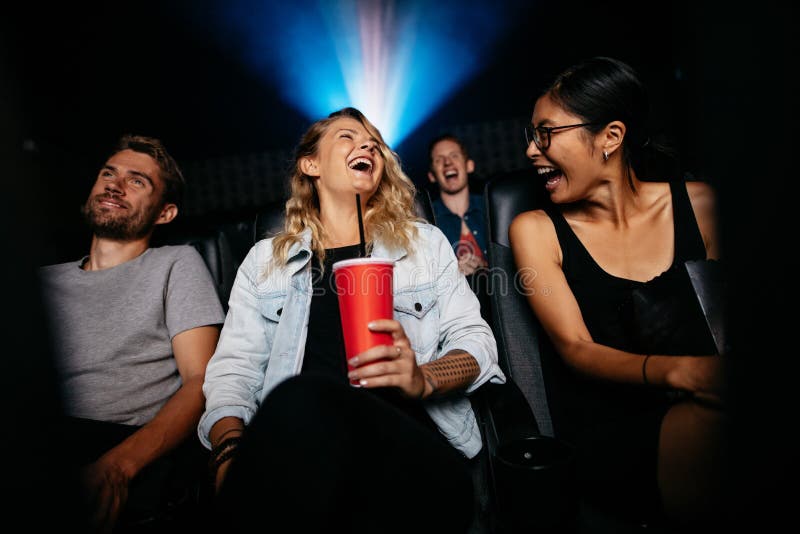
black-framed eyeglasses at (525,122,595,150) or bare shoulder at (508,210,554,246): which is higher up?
black-framed eyeglasses at (525,122,595,150)

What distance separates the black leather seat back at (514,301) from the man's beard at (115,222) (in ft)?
3.97

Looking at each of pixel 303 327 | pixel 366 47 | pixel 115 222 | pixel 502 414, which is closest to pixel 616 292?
pixel 502 414

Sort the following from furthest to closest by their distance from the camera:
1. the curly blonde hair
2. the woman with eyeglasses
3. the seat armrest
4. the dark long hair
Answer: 1. the curly blonde hair
2. the dark long hair
3. the seat armrest
4. the woman with eyeglasses

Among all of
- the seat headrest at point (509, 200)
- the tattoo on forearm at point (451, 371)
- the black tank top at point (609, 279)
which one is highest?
the seat headrest at point (509, 200)

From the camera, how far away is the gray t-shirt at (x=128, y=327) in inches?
53.6

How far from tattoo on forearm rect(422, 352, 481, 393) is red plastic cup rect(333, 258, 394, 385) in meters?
0.19

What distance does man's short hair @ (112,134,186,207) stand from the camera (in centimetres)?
177

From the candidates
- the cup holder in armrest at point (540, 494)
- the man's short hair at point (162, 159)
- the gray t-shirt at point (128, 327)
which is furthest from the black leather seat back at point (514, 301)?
the man's short hair at point (162, 159)

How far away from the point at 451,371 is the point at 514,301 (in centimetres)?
42

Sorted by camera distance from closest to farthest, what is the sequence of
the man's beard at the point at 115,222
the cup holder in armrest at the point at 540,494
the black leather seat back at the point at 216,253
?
the cup holder in armrest at the point at 540,494 → the man's beard at the point at 115,222 → the black leather seat back at the point at 216,253

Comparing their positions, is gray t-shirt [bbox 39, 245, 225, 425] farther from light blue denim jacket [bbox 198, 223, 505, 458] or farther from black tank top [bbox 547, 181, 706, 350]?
black tank top [bbox 547, 181, 706, 350]

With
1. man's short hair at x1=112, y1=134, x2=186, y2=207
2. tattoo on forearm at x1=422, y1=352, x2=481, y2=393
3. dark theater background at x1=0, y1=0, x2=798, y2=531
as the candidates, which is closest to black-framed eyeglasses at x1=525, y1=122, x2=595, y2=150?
dark theater background at x1=0, y1=0, x2=798, y2=531

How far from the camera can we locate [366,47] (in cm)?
477

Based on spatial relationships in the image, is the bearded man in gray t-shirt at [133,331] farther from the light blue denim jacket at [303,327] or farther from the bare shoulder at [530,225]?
the bare shoulder at [530,225]
